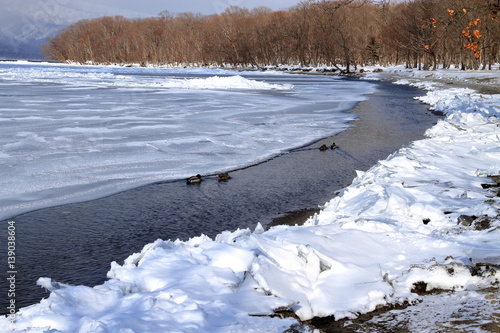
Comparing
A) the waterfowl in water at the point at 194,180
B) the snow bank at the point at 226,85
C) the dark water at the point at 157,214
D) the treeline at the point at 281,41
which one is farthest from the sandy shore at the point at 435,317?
the treeline at the point at 281,41

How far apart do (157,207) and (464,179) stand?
488 cm

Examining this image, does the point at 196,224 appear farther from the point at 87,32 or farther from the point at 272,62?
the point at 87,32

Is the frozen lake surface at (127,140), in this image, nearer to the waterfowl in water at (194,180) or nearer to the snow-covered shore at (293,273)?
the waterfowl in water at (194,180)

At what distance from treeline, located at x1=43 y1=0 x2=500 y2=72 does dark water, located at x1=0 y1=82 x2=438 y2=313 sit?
30.6 metres

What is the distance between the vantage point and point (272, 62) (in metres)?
93.4

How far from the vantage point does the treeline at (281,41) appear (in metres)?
48.8

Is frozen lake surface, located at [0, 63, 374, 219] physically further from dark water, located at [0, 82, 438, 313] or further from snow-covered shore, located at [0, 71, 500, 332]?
snow-covered shore, located at [0, 71, 500, 332]

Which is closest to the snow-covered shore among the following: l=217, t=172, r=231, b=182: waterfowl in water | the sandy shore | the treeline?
the sandy shore

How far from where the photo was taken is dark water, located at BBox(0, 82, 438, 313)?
17.0 ft

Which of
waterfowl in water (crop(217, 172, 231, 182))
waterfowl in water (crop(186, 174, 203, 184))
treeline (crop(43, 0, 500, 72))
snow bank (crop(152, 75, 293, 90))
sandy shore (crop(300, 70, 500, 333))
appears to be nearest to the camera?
sandy shore (crop(300, 70, 500, 333))

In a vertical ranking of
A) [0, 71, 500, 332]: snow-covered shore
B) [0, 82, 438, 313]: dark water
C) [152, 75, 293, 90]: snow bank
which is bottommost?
[0, 82, 438, 313]: dark water

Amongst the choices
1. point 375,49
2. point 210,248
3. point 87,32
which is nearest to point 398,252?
point 210,248

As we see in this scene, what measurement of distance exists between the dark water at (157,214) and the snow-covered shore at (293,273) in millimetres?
998

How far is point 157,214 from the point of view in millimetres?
6980
